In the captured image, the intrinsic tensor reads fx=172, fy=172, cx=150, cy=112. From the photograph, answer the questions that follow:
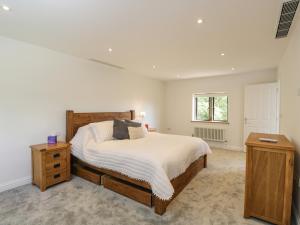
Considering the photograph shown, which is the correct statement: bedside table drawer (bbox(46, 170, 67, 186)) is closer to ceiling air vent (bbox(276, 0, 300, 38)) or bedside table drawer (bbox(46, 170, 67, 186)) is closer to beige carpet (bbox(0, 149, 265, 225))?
beige carpet (bbox(0, 149, 265, 225))

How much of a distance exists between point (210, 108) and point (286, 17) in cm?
404

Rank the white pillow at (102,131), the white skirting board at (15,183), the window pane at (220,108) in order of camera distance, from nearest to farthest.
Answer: the white skirting board at (15,183) → the white pillow at (102,131) → the window pane at (220,108)

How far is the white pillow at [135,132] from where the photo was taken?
3627 millimetres

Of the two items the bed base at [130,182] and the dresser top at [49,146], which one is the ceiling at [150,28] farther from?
the bed base at [130,182]

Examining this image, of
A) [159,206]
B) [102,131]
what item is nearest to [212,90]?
[102,131]

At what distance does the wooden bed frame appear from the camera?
7.63ft

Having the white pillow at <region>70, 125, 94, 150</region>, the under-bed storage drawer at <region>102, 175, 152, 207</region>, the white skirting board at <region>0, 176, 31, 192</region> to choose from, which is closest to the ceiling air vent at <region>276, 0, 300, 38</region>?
the under-bed storage drawer at <region>102, 175, 152, 207</region>

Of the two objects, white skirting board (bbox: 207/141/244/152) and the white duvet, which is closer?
the white duvet

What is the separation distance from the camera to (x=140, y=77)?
5.47 metres

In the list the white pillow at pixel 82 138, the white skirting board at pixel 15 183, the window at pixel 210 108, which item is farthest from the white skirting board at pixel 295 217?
the white skirting board at pixel 15 183

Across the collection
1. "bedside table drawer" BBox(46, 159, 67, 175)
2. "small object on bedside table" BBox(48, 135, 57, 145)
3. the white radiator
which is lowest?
"bedside table drawer" BBox(46, 159, 67, 175)

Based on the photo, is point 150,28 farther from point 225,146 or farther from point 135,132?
point 225,146

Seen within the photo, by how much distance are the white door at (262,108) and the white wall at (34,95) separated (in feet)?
12.9

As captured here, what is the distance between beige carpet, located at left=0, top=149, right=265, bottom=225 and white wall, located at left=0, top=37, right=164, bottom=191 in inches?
22.8
